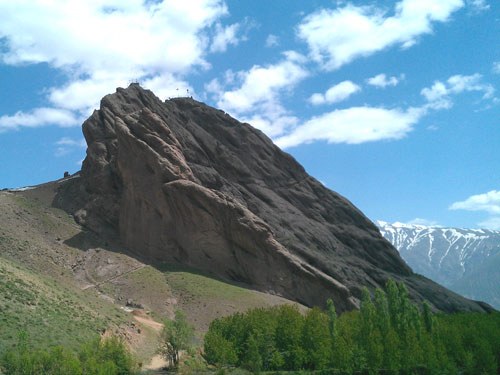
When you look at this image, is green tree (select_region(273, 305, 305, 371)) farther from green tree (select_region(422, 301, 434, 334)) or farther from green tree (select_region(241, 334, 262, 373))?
green tree (select_region(422, 301, 434, 334))

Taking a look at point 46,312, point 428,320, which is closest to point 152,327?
point 46,312

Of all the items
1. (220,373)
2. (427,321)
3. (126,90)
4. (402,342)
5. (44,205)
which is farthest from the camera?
(126,90)

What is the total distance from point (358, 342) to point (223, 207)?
136ft

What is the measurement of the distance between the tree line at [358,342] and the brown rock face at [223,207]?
26.5 meters

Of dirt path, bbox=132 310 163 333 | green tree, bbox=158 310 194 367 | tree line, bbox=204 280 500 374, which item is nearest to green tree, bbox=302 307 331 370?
tree line, bbox=204 280 500 374

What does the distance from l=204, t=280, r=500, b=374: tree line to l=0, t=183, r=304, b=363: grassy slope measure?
10.4m

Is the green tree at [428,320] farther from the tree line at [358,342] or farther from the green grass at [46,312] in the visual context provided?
the green grass at [46,312]

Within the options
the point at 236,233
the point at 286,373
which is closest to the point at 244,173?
the point at 236,233

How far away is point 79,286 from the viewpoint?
272 feet

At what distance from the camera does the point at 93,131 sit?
4518 inches

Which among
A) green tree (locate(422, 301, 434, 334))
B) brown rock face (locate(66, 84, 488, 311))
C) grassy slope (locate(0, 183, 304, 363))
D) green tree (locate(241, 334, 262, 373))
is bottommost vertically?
green tree (locate(241, 334, 262, 373))

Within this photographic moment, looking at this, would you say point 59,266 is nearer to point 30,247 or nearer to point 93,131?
point 30,247

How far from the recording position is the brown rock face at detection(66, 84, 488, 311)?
9794 centimetres

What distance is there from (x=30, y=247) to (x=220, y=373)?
151 ft
